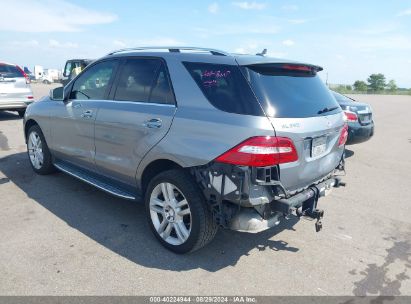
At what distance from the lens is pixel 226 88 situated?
3047mm

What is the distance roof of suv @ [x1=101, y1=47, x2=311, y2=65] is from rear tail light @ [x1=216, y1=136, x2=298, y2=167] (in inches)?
28.9

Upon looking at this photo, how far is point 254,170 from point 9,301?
2.13m

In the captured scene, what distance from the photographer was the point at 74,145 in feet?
15.3

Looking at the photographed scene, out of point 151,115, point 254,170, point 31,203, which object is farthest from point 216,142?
point 31,203

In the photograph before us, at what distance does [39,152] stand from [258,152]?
161 inches

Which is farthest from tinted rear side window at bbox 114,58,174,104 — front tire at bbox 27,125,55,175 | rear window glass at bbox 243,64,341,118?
front tire at bbox 27,125,55,175

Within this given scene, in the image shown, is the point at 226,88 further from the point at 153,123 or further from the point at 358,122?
the point at 358,122

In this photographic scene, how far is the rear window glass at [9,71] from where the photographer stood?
10.5 meters

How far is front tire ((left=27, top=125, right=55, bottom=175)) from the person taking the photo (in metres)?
Answer: 5.39

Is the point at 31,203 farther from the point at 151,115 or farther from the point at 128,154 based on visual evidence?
the point at 151,115

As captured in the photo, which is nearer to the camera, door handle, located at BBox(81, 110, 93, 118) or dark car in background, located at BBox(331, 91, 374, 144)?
door handle, located at BBox(81, 110, 93, 118)

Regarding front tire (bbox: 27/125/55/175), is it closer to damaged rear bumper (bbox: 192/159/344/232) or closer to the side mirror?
the side mirror

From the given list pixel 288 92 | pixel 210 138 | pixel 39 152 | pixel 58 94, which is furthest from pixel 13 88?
pixel 288 92

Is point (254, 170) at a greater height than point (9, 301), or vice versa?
point (254, 170)
